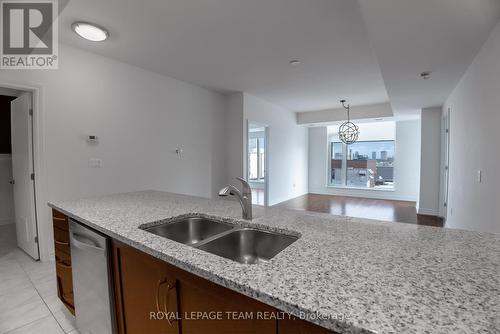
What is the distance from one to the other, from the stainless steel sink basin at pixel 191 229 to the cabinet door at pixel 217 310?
0.57m

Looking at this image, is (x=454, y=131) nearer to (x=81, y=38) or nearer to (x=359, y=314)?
(x=359, y=314)

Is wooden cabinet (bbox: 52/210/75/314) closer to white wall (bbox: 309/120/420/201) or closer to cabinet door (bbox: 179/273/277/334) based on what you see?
cabinet door (bbox: 179/273/277/334)

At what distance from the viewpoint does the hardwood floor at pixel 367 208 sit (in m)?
4.86

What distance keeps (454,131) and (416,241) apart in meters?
3.79

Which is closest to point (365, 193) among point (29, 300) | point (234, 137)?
point (234, 137)

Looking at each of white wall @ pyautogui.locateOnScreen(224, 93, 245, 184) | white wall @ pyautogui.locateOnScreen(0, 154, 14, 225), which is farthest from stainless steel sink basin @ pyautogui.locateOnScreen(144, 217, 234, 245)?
white wall @ pyautogui.locateOnScreen(0, 154, 14, 225)

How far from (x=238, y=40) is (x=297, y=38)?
681 mm

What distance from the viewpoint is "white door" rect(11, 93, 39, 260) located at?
2.74m

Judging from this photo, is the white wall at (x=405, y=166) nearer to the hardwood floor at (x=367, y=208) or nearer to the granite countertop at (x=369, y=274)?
the hardwood floor at (x=367, y=208)

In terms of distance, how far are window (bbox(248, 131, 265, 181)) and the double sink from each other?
7.66 metres

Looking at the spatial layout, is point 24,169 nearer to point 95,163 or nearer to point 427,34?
point 95,163

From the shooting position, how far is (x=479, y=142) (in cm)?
243

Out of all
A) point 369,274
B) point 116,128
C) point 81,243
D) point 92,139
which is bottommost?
point 81,243

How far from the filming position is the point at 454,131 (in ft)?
12.3
